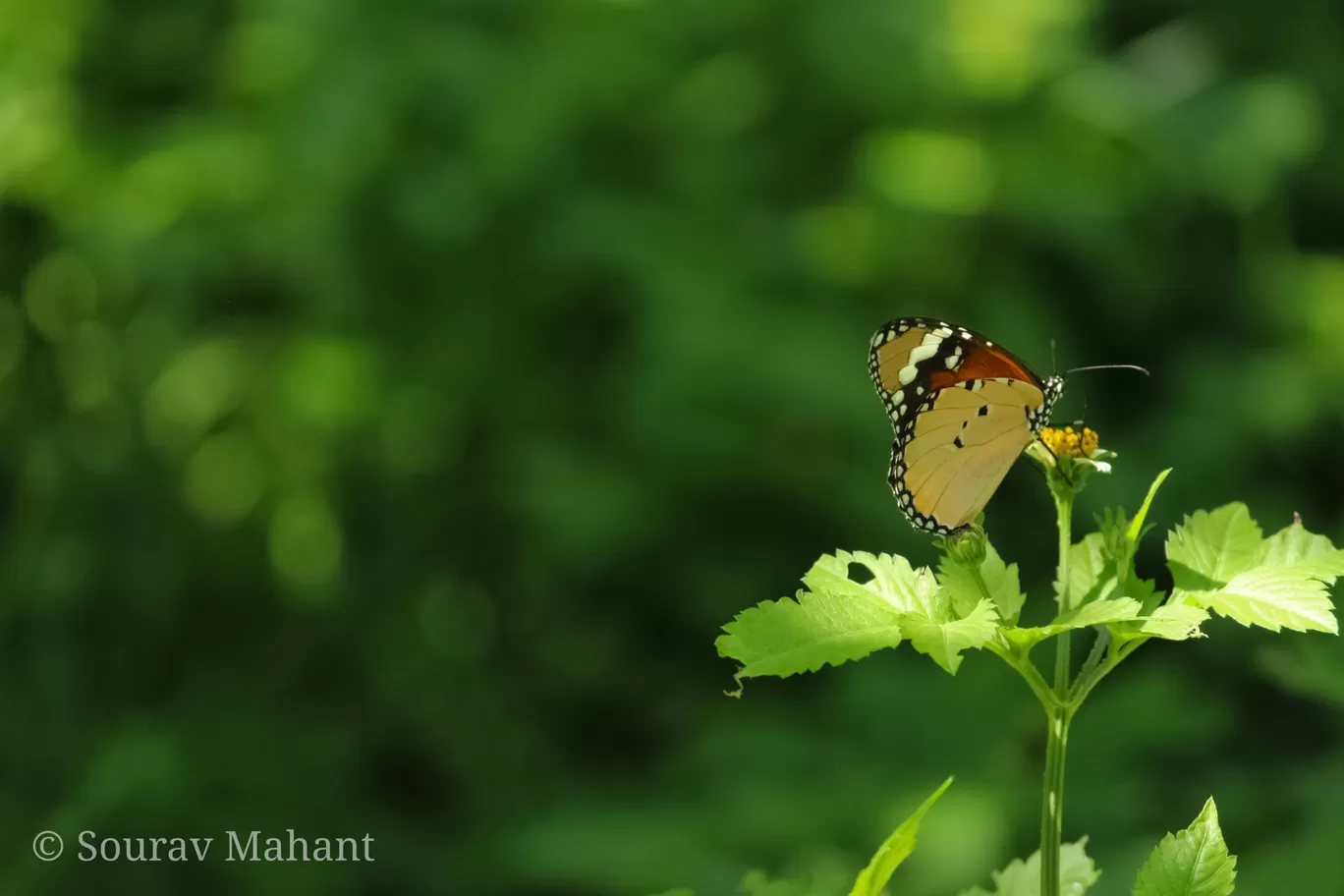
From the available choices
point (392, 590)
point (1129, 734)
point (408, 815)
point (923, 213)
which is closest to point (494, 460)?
point (392, 590)

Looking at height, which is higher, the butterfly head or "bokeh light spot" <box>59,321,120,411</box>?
"bokeh light spot" <box>59,321,120,411</box>

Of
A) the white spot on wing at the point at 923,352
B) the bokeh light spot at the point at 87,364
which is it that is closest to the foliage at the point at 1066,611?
the white spot on wing at the point at 923,352

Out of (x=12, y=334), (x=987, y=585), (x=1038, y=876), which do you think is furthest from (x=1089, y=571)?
(x=12, y=334)

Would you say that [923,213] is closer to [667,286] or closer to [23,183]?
[667,286]

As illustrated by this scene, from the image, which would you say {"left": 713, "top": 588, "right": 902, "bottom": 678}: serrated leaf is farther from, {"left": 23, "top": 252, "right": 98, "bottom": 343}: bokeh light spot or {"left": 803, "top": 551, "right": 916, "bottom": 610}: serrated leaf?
{"left": 23, "top": 252, "right": 98, "bottom": 343}: bokeh light spot

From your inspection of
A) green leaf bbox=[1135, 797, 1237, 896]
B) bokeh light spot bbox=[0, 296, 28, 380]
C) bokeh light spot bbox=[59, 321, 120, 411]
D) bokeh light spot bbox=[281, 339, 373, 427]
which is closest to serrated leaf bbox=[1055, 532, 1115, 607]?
green leaf bbox=[1135, 797, 1237, 896]

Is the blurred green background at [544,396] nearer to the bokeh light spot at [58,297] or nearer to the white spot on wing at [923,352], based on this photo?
the bokeh light spot at [58,297]
